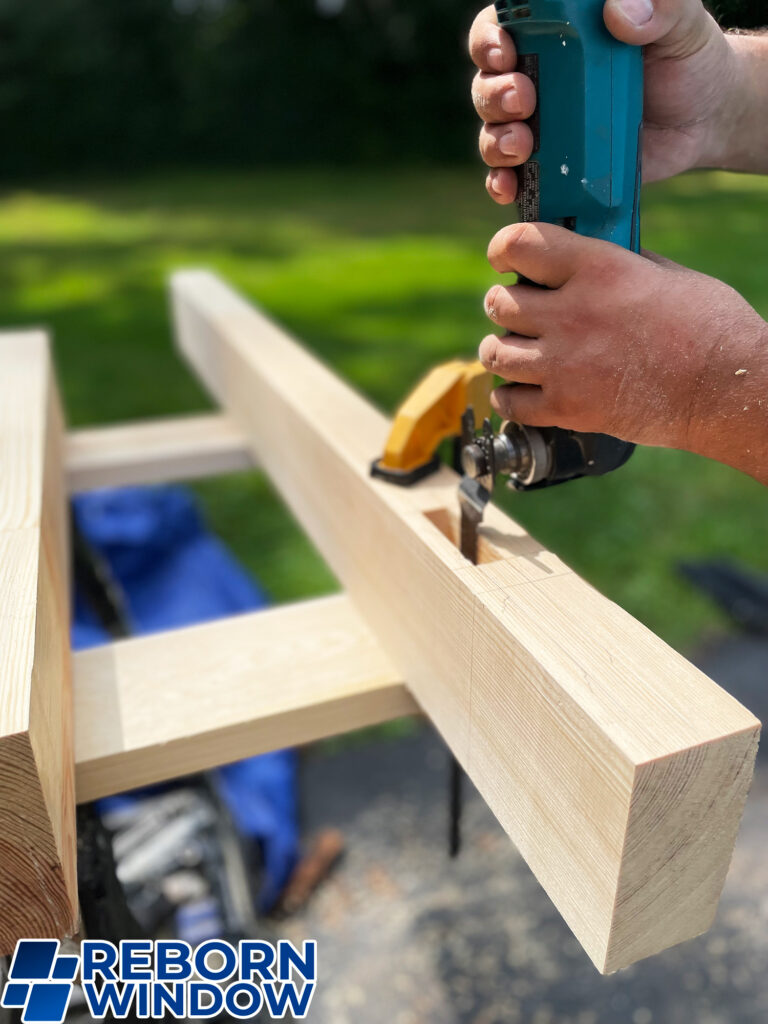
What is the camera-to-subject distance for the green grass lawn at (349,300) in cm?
309

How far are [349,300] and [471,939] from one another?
197 inches

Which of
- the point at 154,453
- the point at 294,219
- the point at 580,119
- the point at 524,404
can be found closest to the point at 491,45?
the point at 580,119

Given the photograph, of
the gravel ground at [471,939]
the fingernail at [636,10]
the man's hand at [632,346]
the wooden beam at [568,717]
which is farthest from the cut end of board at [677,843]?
the gravel ground at [471,939]

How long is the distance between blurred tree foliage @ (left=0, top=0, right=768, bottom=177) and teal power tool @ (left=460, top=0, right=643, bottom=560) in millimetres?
13278

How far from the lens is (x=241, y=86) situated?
13.8 m

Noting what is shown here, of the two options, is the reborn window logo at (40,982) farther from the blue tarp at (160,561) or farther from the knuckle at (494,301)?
the blue tarp at (160,561)

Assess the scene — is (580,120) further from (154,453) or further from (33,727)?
(154,453)

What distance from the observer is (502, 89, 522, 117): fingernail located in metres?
0.81

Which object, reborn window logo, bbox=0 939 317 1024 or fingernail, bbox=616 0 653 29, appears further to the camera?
reborn window logo, bbox=0 939 317 1024

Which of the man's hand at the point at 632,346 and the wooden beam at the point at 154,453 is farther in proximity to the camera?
the wooden beam at the point at 154,453

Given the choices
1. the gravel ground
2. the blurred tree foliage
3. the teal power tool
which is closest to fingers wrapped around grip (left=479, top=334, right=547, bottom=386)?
the teal power tool

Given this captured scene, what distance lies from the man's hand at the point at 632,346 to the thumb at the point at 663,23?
0.60 feet

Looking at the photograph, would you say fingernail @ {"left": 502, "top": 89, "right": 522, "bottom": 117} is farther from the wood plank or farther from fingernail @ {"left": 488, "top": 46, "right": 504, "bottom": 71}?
the wood plank

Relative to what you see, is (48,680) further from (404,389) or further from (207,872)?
(404,389)
